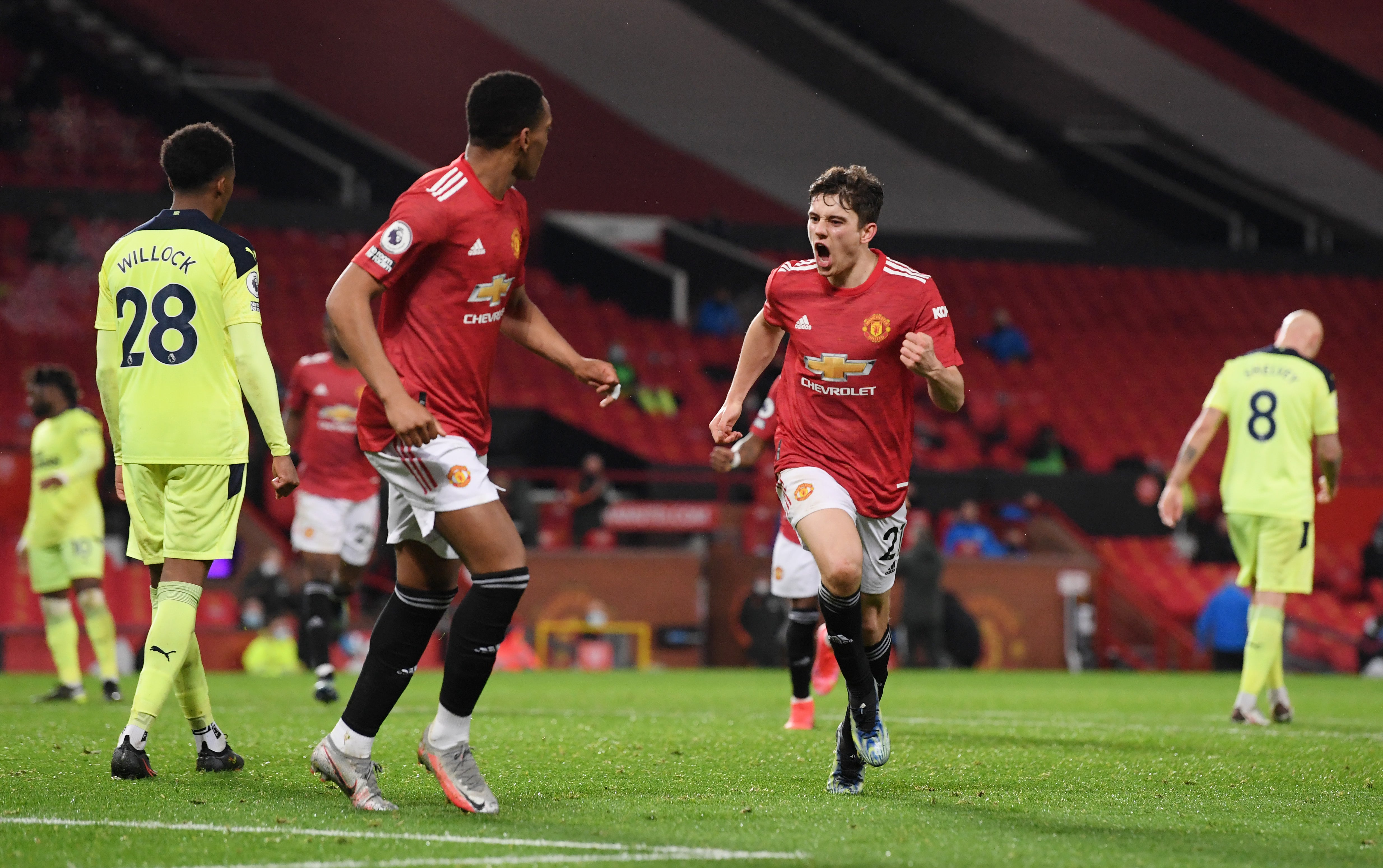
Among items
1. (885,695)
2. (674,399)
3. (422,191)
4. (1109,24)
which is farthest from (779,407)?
(1109,24)

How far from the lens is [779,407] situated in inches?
228

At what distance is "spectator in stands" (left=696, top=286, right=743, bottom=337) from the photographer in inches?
1001

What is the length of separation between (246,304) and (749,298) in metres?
20.5

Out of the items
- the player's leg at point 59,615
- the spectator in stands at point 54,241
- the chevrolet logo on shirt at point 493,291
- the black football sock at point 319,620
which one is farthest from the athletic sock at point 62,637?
the spectator in stands at point 54,241

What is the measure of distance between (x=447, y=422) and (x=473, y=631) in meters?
0.64

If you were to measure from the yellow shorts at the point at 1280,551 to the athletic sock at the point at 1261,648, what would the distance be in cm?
15

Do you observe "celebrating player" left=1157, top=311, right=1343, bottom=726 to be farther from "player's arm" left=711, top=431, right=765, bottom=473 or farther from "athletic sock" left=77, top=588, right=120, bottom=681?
"athletic sock" left=77, top=588, right=120, bottom=681

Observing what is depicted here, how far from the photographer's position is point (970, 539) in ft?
61.0

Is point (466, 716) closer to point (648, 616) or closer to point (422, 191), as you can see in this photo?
point (422, 191)

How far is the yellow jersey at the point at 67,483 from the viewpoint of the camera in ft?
33.3

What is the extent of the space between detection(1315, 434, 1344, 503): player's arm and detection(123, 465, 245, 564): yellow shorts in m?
6.17

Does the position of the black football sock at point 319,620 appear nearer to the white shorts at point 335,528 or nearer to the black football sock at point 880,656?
the white shorts at point 335,528

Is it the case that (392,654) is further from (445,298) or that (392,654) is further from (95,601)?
(95,601)

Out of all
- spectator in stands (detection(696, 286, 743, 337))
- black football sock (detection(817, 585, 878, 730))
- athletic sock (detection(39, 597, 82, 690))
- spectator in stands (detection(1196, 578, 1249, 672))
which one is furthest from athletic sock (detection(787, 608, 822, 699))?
spectator in stands (detection(696, 286, 743, 337))
